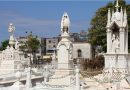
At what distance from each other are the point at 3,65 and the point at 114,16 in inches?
386

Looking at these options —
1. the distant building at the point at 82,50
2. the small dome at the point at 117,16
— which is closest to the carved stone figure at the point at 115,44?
the small dome at the point at 117,16

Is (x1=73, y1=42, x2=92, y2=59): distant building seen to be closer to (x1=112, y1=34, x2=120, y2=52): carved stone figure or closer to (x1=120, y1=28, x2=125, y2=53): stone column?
(x1=112, y1=34, x2=120, y2=52): carved stone figure

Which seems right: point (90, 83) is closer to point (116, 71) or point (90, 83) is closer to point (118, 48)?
point (116, 71)

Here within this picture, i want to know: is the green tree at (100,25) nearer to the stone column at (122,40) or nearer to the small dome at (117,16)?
the small dome at (117,16)

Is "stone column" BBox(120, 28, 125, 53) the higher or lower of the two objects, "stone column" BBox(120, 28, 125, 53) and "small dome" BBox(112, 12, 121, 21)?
the lower

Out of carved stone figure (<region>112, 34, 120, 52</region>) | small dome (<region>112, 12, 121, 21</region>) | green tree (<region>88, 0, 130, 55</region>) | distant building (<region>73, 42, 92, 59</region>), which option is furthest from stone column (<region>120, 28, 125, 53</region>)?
distant building (<region>73, 42, 92, 59</region>)

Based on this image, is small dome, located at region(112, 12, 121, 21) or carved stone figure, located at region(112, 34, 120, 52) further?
small dome, located at region(112, 12, 121, 21)

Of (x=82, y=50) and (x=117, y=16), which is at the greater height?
(x=117, y=16)

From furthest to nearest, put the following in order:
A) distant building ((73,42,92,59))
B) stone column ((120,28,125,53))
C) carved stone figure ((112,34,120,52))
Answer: distant building ((73,42,92,59)) < carved stone figure ((112,34,120,52)) < stone column ((120,28,125,53))

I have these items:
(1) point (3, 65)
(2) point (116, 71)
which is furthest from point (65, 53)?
(1) point (3, 65)

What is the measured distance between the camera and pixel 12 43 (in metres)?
29.7

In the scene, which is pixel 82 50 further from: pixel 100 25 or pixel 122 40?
pixel 122 40

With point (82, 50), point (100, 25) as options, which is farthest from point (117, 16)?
point (82, 50)

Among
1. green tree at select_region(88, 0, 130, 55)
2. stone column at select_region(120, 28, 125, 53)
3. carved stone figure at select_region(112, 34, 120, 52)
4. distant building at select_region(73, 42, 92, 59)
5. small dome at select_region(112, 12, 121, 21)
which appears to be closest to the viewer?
stone column at select_region(120, 28, 125, 53)
